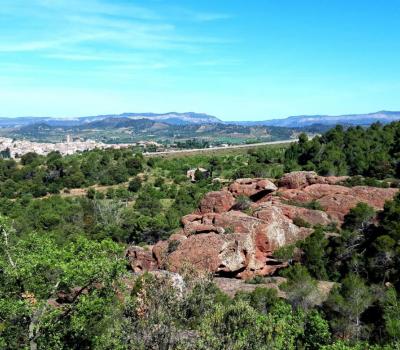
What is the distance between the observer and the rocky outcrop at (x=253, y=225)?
41.9m

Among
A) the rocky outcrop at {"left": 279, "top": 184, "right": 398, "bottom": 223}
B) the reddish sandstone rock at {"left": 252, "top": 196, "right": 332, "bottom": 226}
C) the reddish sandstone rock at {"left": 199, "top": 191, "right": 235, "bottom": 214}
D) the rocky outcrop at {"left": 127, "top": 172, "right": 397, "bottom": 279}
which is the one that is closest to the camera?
the rocky outcrop at {"left": 127, "top": 172, "right": 397, "bottom": 279}

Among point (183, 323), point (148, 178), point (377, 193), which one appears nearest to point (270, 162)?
point (148, 178)

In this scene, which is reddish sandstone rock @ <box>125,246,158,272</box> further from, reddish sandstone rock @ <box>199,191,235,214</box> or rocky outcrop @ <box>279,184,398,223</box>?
rocky outcrop @ <box>279,184,398,223</box>

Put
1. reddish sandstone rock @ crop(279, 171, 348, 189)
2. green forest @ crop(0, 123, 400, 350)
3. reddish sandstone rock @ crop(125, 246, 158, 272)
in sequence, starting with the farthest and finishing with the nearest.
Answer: reddish sandstone rock @ crop(279, 171, 348, 189) → reddish sandstone rock @ crop(125, 246, 158, 272) → green forest @ crop(0, 123, 400, 350)

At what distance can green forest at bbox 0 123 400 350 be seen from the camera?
16672 mm

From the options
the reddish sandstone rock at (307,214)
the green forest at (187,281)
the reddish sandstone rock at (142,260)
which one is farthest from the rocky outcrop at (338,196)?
the reddish sandstone rock at (142,260)

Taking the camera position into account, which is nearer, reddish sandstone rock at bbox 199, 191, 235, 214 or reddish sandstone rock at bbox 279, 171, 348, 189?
reddish sandstone rock at bbox 199, 191, 235, 214

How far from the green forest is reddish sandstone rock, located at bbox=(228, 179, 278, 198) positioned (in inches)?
347

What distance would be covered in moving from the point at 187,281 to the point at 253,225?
28.6 metres

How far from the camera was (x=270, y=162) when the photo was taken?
99.1 meters

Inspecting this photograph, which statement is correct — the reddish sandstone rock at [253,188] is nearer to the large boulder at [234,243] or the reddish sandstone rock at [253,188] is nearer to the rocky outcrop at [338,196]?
the rocky outcrop at [338,196]

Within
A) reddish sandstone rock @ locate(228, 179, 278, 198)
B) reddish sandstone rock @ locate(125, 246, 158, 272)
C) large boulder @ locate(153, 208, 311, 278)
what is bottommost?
reddish sandstone rock @ locate(125, 246, 158, 272)

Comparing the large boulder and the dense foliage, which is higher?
the dense foliage

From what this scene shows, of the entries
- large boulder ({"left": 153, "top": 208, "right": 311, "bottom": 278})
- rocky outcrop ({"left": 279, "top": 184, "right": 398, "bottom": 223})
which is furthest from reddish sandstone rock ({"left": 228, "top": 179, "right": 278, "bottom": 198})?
large boulder ({"left": 153, "top": 208, "right": 311, "bottom": 278})
